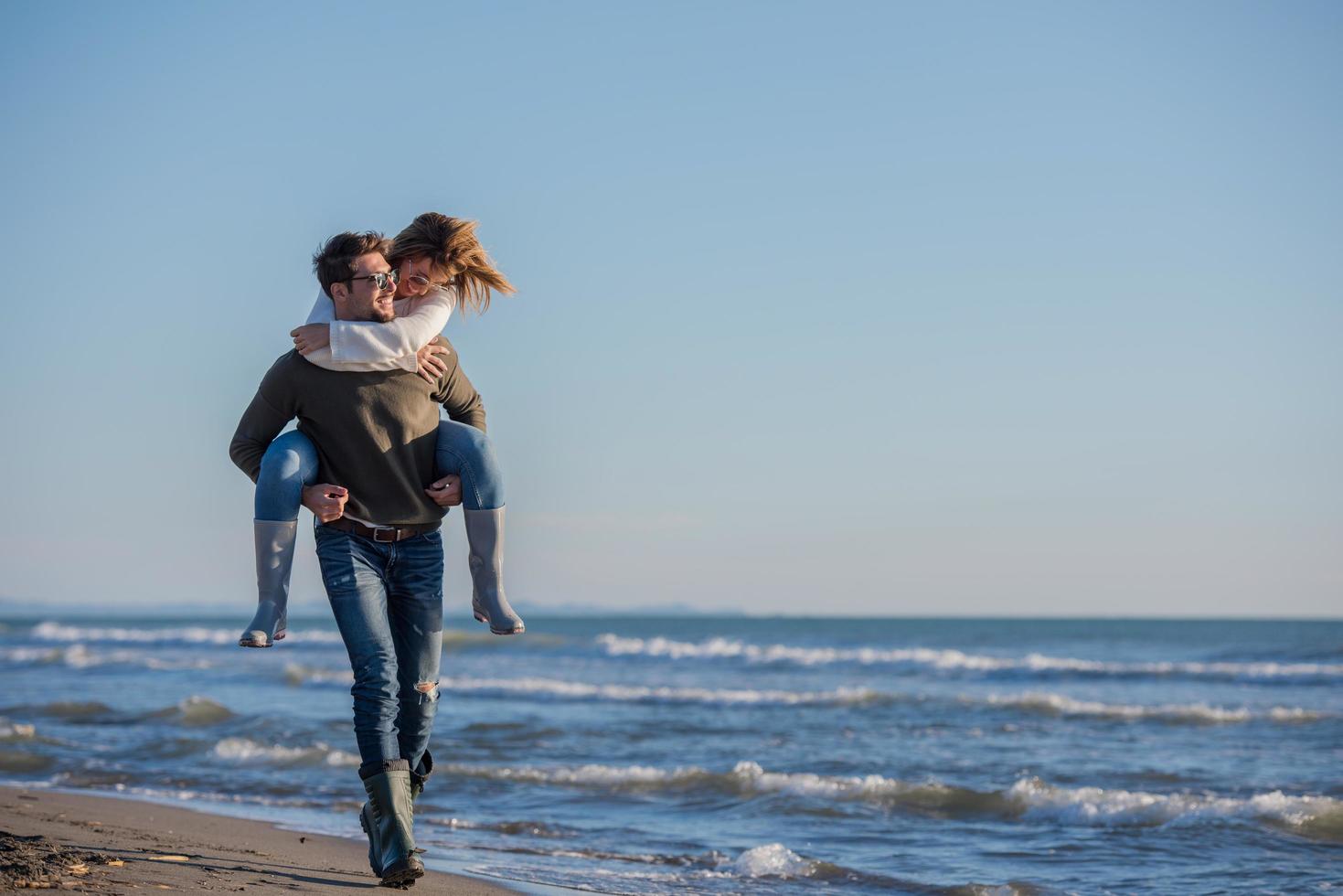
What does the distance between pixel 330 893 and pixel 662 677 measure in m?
16.9

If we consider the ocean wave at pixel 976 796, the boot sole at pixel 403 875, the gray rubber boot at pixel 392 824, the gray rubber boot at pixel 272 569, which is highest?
the gray rubber boot at pixel 272 569

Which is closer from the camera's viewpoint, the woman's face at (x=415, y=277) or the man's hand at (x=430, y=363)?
the man's hand at (x=430, y=363)

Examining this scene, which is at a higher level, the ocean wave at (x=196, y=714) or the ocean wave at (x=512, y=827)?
the ocean wave at (x=512, y=827)

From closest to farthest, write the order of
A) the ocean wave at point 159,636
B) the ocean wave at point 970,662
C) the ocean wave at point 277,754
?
the ocean wave at point 277,754 < the ocean wave at point 970,662 < the ocean wave at point 159,636

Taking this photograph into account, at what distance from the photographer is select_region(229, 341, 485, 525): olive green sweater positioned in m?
3.56

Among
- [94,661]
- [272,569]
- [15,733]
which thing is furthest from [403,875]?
[94,661]

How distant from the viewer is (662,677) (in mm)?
20562

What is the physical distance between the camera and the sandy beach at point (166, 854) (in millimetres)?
3758

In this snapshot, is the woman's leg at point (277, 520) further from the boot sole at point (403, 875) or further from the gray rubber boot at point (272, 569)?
the boot sole at point (403, 875)

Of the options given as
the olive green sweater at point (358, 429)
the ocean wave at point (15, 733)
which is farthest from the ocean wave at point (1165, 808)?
the ocean wave at point (15, 733)

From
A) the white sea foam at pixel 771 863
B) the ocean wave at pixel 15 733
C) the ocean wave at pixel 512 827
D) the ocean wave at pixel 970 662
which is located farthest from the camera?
the ocean wave at pixel 970 662

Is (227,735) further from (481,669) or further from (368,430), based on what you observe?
(481,669)

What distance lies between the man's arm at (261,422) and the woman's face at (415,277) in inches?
17.6

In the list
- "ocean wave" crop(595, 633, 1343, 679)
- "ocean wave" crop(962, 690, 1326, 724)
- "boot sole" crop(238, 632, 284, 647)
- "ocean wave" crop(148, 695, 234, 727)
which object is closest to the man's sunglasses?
"boot sole" crop(238, 632, 284, 647)
